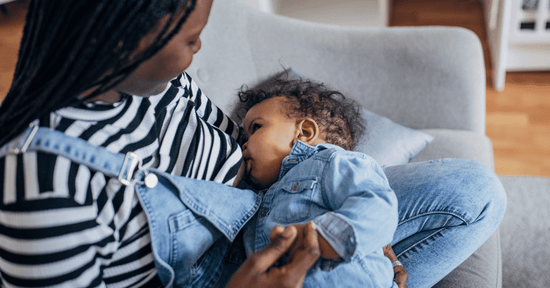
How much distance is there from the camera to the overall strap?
556 mm

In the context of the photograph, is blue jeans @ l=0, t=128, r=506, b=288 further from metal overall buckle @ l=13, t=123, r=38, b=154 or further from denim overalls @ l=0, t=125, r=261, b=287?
metal overall buckle @ l=13, t=123, r=38, b=154

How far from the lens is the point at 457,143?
1.24 metres

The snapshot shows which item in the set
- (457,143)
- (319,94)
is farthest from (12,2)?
(457,143)

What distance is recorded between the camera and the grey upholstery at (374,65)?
1.25 m

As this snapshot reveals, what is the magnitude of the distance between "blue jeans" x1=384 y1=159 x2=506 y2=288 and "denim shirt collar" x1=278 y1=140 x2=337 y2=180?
0.69 feet

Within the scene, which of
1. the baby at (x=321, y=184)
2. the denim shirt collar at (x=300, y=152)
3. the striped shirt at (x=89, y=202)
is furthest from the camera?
the denim shirt collar at (x=300, y=152)

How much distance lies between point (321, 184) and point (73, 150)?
429 mm

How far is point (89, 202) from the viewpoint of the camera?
0.58 metres

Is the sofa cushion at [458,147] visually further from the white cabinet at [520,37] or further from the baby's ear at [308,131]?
the white cabinet at [520,37]

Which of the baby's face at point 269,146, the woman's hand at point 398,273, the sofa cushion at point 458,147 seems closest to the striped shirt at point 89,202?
the baby's face at point 269,146

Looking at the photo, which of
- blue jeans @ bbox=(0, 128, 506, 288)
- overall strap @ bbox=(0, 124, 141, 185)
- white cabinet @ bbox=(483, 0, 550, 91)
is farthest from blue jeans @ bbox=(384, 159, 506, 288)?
white cabinet @ bbox=(483, 0, 550, 91)

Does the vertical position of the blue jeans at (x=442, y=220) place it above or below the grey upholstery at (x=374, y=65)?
below

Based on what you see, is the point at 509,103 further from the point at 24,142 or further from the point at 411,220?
the point at 24,142

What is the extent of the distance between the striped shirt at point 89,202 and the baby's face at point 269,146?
15cm
